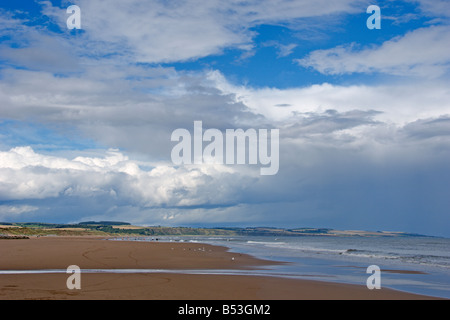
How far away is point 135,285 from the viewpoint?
60.3 feet

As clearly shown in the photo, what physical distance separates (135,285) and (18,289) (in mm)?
4810
